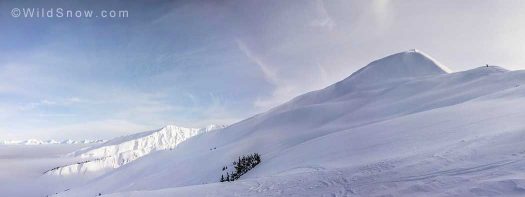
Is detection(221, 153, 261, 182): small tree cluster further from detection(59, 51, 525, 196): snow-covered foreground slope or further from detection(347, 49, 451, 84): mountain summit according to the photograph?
detection(347, 49, 451, 84): mountain summit

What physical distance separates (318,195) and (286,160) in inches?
339

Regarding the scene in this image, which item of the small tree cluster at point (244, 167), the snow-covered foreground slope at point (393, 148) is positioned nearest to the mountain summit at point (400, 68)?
the snow-covered foreground slope at point (393, 148)

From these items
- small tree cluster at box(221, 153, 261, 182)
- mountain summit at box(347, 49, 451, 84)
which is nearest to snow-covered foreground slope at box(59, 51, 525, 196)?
small tree cluster at box(221, 153, 261, 182)

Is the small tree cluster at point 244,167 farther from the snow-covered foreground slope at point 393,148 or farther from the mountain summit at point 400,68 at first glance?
the mountain summit at point 400,68

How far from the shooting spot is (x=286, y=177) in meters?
9.78

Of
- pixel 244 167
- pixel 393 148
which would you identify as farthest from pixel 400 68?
pixel 393 148

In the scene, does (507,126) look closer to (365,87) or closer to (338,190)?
(338,190)

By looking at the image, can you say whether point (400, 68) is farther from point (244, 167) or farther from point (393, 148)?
point (393, 148)

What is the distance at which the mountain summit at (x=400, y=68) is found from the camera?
39000 millimetres

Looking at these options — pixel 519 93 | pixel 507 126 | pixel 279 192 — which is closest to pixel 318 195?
pixel 279 192

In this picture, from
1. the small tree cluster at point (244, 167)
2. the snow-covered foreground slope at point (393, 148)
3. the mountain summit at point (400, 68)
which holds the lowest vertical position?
the small tree cluster at point (244, 167)

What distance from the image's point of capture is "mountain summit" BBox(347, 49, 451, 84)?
39000 millimetres

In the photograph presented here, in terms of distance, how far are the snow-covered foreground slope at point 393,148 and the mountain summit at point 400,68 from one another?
5.32 metres

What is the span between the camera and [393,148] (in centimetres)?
1156
